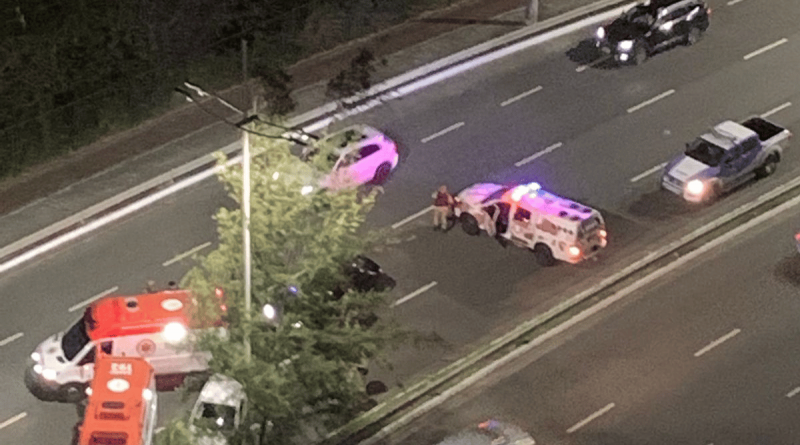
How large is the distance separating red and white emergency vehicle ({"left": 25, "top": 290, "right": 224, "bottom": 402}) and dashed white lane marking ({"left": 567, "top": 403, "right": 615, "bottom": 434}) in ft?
26.0

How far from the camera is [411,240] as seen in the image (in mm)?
32000

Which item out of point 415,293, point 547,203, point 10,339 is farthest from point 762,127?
point 10,339

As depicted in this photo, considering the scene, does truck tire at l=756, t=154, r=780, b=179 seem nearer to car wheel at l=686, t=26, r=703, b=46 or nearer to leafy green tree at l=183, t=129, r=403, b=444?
car wheel at l=686, t=26, r=703, b=46

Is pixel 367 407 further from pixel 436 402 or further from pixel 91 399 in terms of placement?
pixel 91 399

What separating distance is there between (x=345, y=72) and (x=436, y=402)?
13099 millimetres

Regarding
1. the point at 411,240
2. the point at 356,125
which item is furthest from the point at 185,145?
the point at 411,240

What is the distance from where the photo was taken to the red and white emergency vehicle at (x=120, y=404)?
25250 millimetres

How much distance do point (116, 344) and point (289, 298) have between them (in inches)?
272

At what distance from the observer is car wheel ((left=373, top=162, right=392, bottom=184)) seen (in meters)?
33.7

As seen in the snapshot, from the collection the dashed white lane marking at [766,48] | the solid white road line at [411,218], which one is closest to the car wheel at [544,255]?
the solid white road line at [411,218]

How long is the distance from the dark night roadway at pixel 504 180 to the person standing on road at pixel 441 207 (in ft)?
1.62

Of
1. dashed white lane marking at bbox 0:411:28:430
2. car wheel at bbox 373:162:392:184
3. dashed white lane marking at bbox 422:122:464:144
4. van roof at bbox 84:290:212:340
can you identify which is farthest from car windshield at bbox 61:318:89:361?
dashed white lane marking at bbox 422:122:464:144

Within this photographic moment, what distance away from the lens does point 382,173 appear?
33875 mm

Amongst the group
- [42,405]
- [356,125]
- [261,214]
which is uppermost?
[261,214]
